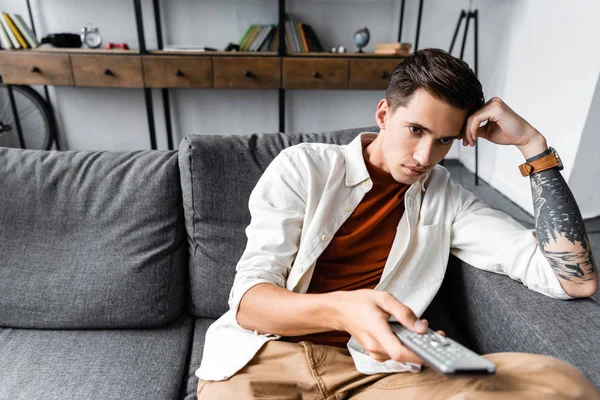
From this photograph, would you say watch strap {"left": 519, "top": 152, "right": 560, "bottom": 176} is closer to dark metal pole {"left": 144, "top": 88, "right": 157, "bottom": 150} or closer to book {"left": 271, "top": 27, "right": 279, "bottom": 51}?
book {"left": 271, "top": 27, "right": 279, "bottom": 51}

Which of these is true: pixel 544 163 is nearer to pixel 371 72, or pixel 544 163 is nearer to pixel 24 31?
pixel 371 72

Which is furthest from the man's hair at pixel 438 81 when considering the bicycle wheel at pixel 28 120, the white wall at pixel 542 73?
the bicycle wheel at pixel 28 120

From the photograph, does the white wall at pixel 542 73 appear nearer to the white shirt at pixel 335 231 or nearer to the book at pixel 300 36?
the book at pixel 300 36

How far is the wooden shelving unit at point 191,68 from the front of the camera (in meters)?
2.50

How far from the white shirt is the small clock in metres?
2.37

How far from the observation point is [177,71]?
8.34 ft

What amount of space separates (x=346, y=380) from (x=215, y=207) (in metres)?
0.57

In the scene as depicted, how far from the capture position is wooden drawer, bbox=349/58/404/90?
2633 millimetres

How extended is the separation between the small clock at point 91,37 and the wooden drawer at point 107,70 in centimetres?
26

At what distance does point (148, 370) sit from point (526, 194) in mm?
2361

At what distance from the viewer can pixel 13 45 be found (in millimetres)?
2525

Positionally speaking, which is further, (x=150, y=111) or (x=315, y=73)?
(x=150, y=111)

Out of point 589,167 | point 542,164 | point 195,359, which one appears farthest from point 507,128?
point 589,167

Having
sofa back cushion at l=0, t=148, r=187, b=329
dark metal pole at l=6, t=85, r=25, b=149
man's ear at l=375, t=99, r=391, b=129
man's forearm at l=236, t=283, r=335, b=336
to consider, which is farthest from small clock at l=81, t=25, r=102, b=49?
man's forearm at l=236, t=283, r=335, b=336
